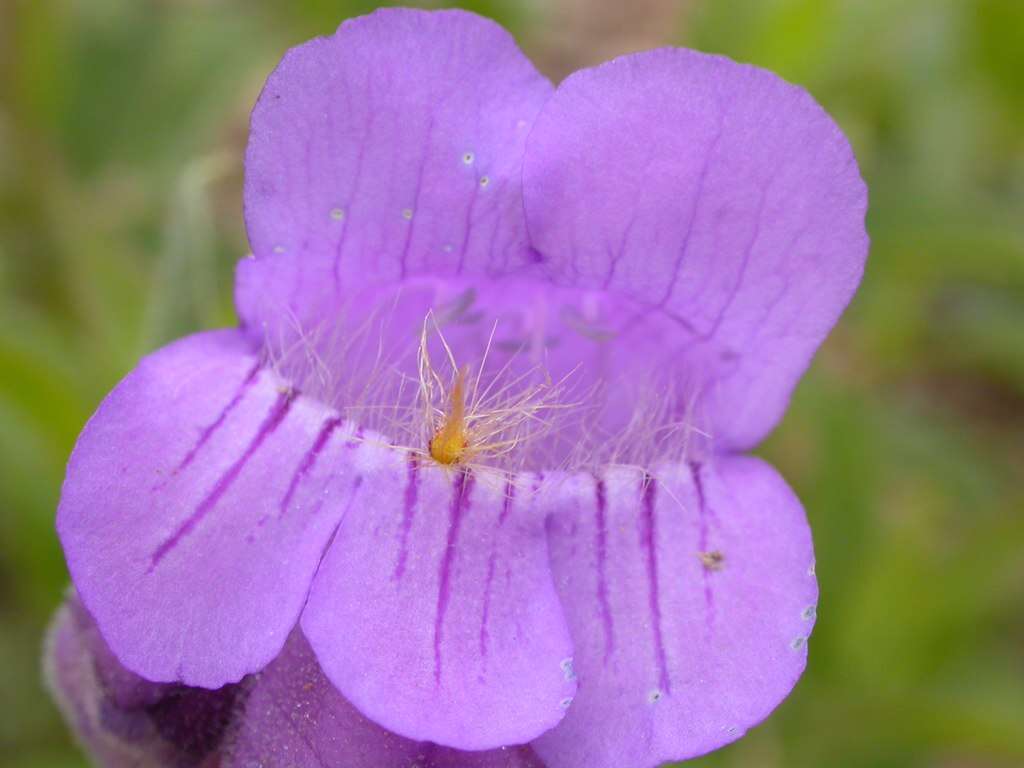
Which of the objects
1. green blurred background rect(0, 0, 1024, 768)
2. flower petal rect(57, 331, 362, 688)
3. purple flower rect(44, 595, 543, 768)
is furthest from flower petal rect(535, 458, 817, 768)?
green blurred background rect(0, 0, 1024, 768)

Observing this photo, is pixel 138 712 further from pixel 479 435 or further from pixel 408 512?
pixel 479 435

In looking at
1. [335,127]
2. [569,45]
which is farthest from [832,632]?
[569,45]

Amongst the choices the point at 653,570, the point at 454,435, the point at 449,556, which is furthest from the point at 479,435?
the point at 653,570

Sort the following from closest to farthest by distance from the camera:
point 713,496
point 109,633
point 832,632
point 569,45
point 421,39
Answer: point 109,633 < point 421,39 < point 713,496 < point 832,632 < point 569,45

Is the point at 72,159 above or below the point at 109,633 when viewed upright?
below

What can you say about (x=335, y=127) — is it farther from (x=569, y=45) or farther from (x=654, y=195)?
(x=569, y=45)

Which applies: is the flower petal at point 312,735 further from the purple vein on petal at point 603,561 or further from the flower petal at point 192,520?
the purple vein on petal at point 603,561

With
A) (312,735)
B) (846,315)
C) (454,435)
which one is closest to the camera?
(312,735)

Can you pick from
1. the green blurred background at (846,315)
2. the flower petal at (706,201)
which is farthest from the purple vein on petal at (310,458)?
the green blurred background at (846,315)
